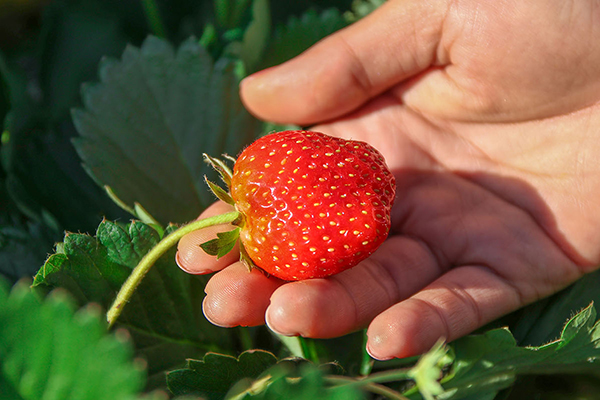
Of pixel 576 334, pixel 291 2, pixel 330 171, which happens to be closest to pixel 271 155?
pixel 330 171

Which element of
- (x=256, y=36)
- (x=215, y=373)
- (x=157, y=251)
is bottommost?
(x=215, y=373)

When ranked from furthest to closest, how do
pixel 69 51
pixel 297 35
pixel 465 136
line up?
1. pixel 69 51
2. pixel 297 35
3. pixel 465 136

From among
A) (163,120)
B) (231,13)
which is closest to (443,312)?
(163,120)

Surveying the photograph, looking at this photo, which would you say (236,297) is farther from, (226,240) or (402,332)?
(402,332)

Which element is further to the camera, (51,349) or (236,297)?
(236,297)

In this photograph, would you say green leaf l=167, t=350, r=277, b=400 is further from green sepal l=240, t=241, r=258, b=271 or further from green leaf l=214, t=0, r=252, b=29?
green leaf l=214, t=0, r=252, b=29

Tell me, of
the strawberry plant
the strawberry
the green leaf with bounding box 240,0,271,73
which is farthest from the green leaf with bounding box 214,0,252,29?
the strawberry

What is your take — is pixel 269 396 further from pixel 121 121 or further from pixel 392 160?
pixel 121 121
